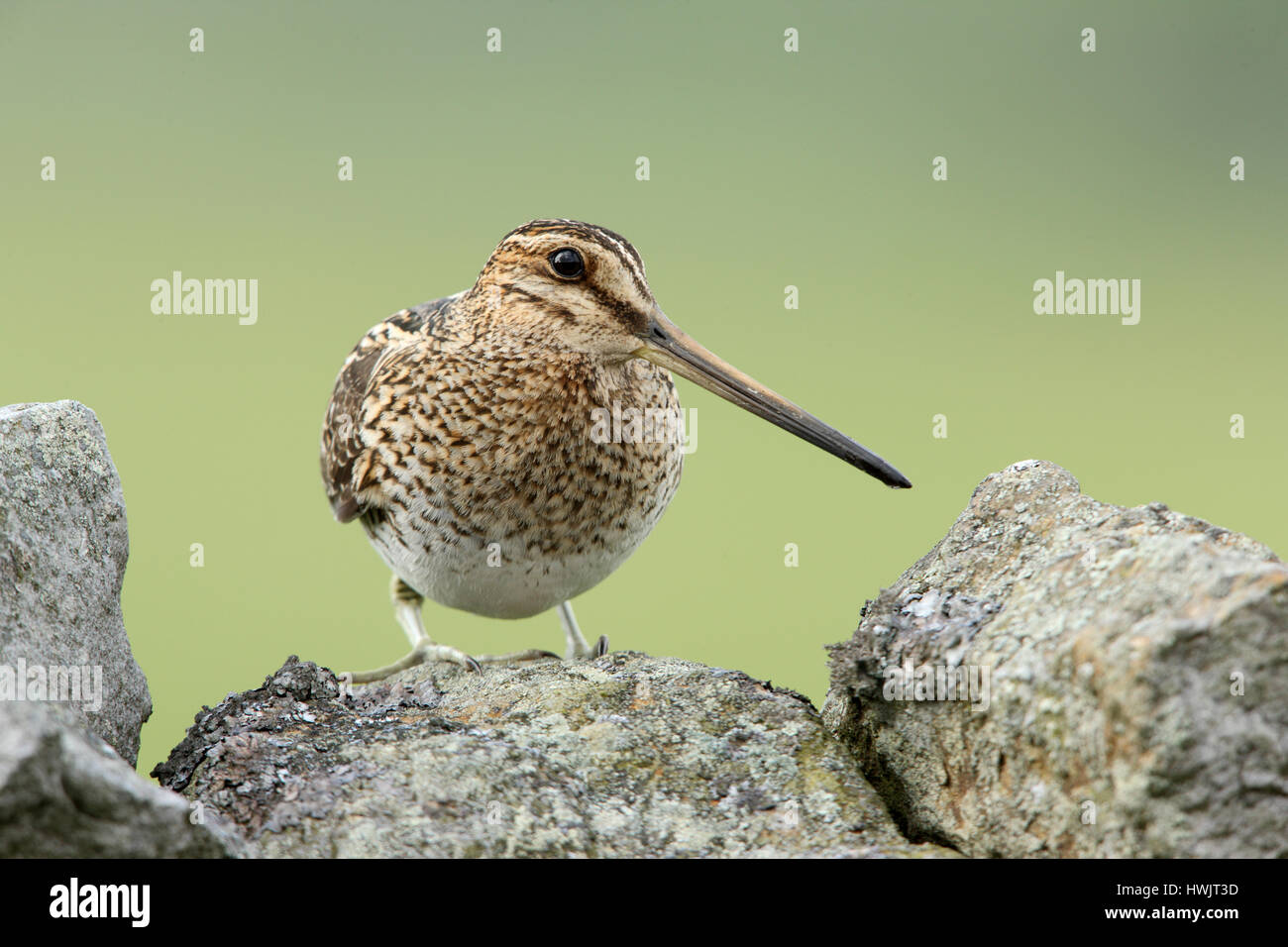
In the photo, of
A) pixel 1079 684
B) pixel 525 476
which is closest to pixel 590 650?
pixel 525 476

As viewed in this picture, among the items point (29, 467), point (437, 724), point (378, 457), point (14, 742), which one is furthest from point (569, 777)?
point (378, 457)

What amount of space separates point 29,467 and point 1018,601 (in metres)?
2.19

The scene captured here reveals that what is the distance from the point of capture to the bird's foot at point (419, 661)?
4305 mm

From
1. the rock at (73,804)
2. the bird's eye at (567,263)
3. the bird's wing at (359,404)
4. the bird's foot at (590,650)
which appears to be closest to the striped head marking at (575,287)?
the bird's eye at (567,263)

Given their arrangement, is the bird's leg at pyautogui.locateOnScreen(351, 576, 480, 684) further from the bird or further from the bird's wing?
the bird's wing

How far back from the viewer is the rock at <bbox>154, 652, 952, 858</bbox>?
100.0 inches

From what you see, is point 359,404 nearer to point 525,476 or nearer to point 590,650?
point 525,476

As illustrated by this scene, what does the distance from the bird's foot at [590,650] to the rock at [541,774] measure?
1.11 meters

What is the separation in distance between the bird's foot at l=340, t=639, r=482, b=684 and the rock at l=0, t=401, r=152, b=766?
124cm

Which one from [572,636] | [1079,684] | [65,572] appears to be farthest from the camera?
[572,636]

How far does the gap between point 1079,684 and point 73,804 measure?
1.70 metres

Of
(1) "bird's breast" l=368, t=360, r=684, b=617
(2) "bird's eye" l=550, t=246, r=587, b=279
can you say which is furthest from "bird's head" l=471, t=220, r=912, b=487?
(1) "bird's breast" l=368, t=360, r=684, b=617

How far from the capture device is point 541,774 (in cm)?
276
